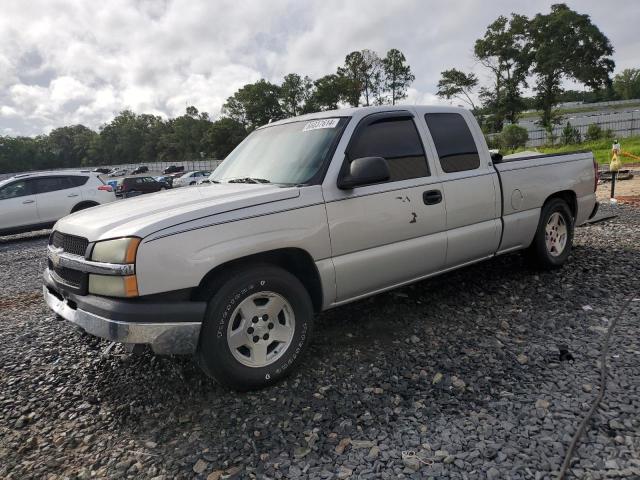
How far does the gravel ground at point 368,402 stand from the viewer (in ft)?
7.78

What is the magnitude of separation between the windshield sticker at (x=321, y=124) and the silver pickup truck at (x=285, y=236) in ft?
0.04

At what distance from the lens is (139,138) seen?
118 m

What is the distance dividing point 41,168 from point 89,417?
409 ft

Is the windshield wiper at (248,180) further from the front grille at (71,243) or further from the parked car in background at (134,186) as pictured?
the parked car in background at (134,186)

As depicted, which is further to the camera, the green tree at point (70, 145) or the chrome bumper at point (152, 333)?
the green tree at point (70, 145)

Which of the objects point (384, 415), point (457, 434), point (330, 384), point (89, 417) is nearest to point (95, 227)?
point (89, 417)

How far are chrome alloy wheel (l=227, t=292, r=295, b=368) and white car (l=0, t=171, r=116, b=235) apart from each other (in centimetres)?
1066

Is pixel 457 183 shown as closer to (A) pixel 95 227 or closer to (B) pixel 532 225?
(B) pixel 532 225

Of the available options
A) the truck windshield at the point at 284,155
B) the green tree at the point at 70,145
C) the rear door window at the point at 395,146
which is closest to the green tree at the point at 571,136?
the rear door window at the point at 395,146

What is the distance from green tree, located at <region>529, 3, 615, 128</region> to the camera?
4850cm

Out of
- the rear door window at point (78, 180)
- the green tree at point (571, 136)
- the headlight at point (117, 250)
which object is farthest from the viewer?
the green tree at point (571, 136)

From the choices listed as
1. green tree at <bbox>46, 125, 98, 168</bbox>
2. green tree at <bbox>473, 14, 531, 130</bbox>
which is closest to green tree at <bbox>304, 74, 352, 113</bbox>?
green tree at <bbox>473, 14, 531, 130</bbox>

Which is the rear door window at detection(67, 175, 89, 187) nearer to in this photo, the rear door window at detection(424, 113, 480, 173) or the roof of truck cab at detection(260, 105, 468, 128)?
Result: the roof of truck cab at detection(260, 105, 468, 128)

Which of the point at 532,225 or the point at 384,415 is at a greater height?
the point at 532,225
